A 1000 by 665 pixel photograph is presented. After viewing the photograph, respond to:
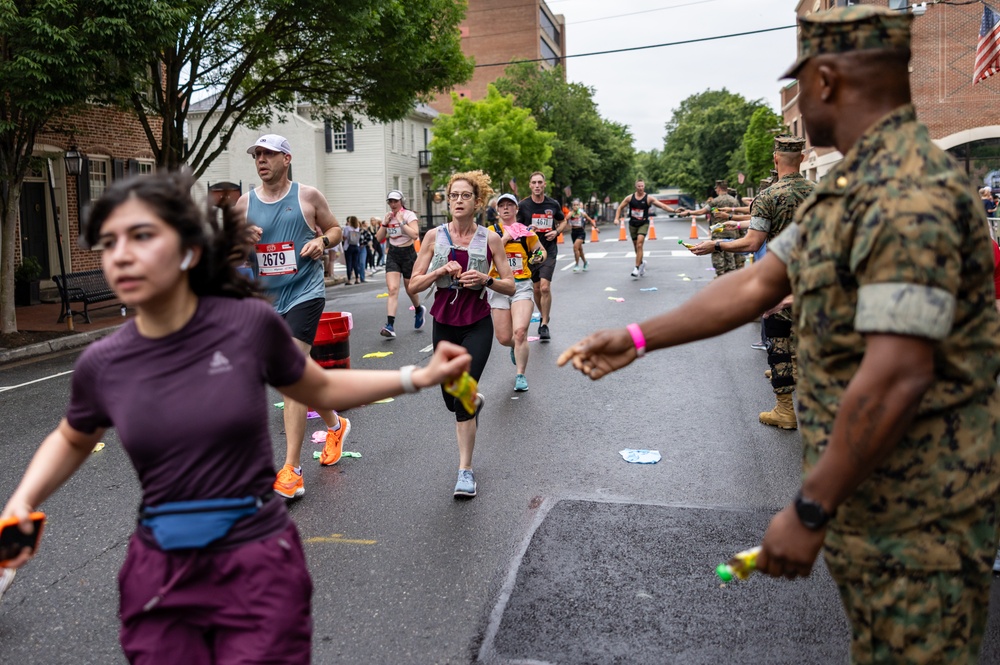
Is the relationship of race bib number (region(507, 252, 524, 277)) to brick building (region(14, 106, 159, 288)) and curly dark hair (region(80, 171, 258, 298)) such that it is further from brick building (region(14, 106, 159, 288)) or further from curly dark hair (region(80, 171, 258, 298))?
brick building (region(14, 106, 159, 288))

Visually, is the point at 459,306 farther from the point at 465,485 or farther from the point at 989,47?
the point at 989,47

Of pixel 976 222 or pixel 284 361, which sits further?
pixel 284 361

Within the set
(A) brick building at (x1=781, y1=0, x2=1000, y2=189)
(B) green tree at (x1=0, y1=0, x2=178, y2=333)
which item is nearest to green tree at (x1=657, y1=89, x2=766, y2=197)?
(A) brick building at (x1=781, y1=0, x2=1000, y2=189)

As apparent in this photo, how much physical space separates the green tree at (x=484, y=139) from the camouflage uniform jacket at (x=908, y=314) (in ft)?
163

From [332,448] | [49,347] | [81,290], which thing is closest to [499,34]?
[81,290]

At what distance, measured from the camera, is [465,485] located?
563cm

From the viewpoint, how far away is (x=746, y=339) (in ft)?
39.9

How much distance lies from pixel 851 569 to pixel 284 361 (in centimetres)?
151

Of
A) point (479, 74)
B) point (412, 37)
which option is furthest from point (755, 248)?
point (479, 74)

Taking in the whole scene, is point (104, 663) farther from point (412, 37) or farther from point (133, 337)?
point (412, 37)

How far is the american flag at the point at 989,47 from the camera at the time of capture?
1491cm

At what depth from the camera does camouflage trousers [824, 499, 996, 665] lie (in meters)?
2.04

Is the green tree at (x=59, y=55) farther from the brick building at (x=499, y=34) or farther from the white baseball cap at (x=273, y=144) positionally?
the brick building at (x=499, y=34)

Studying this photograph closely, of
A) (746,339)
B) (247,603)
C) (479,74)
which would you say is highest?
(479,74)
